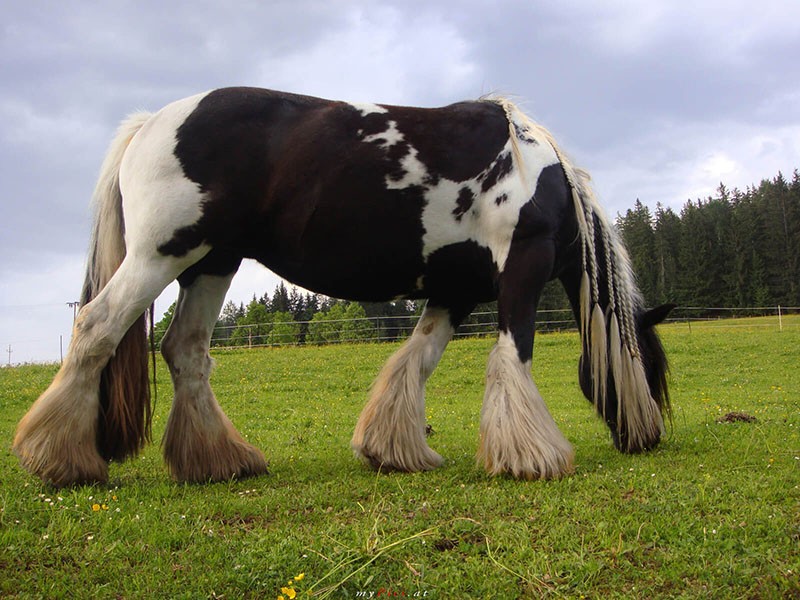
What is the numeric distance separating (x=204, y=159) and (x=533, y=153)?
2416 millimetres

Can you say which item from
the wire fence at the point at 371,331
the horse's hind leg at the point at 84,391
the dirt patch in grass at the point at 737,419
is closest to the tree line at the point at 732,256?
the wire fence at the point at 371,331

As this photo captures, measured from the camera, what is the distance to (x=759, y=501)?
143 inches

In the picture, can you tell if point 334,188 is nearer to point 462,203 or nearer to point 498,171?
point 462,203

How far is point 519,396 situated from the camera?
4.47 m

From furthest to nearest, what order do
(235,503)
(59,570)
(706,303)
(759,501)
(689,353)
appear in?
1. (706,303)
2. (689,353)
3. (235,503)
4. (759,501)
5. (59,570)

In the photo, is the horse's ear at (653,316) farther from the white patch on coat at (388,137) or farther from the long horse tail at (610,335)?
the white patch on coat at (388,137)

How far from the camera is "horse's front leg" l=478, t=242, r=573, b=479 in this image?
4.36 m

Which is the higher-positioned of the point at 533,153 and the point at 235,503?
the point at 533,153

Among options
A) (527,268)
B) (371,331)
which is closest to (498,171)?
(527,268)

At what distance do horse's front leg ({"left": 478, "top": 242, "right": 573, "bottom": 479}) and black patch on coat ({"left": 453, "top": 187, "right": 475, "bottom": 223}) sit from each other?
1.52 ft

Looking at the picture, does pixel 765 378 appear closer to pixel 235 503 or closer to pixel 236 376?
pixel 236 376

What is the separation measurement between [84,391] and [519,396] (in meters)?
2.97

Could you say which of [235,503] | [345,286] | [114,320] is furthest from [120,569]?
[345,286]

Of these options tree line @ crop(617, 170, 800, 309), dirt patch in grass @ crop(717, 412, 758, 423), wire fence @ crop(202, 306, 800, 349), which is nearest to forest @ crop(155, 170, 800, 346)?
tree line @ crop(617, 170, 800, 309)
